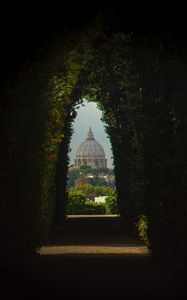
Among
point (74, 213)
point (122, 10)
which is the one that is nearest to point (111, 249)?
point (122, 10)

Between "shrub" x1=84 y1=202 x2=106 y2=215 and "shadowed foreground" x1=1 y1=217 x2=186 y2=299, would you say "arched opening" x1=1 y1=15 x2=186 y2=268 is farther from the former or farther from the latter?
"shrub" x1=84 y1=202 x2=106 y2=215

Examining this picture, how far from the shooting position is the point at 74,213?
7619 cm

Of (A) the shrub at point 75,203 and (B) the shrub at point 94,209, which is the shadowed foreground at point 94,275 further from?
(B) the shrub at point 94,209

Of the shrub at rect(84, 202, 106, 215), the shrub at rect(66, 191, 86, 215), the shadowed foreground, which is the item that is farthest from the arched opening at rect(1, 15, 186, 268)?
the shrub at rect(84, 202, 106, 215)

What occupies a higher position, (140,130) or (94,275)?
(140,130)

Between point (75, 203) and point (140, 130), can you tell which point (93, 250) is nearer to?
point (140, 130)

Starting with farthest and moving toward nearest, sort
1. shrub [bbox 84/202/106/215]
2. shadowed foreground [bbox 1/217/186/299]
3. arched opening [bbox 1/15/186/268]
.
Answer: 1. shrub [bbox 84/202/106/215]
2. arched opening [bbox 1/15/186/268]
3. shadowed foreground [bbox 1/217/186/299]

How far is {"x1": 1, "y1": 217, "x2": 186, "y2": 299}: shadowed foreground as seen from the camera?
529 inches

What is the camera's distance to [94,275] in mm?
17297

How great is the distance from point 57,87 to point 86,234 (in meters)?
14.4

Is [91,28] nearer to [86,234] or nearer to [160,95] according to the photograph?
[160,95]

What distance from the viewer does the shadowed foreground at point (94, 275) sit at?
13430mm

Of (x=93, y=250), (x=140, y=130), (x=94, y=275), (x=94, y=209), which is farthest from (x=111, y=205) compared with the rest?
(x=94, y=275)

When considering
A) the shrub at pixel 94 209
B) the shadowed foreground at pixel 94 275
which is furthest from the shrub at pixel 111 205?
the shadowed foreground at pixel 94 275
